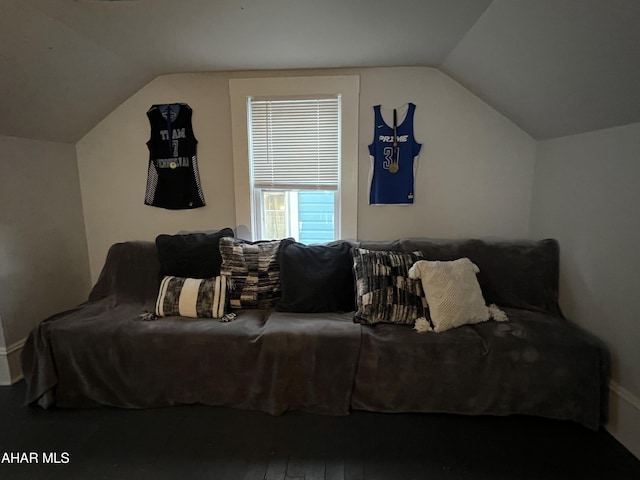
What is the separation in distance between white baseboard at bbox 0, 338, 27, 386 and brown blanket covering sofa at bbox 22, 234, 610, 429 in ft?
1.15

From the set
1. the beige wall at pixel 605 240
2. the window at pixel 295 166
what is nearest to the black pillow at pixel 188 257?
the window at pixel 295 166

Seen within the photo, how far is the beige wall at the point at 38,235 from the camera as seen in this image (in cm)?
221

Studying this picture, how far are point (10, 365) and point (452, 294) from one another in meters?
2.83

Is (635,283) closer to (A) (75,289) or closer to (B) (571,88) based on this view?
(B) (571,88)

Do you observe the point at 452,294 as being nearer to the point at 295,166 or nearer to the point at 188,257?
the point at 295,166

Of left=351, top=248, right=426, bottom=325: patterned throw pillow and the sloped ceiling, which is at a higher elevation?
the sloped ceiling

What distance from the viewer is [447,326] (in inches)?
76.9

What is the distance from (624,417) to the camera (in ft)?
5.60

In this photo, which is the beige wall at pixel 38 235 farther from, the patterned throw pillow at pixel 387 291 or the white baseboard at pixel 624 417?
the white baseboard at pixel 624 417

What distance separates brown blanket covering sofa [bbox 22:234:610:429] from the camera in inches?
71.2

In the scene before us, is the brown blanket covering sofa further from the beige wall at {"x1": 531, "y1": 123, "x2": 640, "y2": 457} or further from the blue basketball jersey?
the blue basketball jersey

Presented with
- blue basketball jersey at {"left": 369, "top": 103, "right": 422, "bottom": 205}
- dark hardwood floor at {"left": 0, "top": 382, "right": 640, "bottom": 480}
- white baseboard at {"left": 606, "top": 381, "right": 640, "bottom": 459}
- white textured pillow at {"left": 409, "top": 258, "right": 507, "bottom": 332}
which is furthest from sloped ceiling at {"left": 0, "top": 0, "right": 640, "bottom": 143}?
dark hardwood floor at {"left": 0, "top": 382, "right": 640, "bottom": 480}

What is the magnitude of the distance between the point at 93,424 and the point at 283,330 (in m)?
1.13

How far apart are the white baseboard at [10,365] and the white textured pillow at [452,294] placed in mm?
2628
